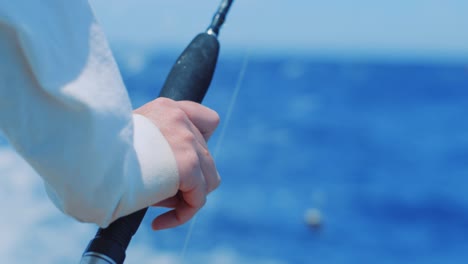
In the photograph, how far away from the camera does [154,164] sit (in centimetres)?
56

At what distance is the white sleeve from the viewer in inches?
19.9

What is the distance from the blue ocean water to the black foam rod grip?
6.77 feet

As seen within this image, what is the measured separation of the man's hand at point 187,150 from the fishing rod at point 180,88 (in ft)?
0.11

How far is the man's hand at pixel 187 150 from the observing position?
0.58m

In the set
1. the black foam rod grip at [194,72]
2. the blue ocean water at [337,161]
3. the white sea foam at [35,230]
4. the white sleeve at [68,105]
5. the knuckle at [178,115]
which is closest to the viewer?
the white sleeve at [68,105]

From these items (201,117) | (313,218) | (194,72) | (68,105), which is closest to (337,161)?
(313,218)

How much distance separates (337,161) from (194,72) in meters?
3.00

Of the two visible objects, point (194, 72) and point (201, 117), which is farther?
point (194, 72)

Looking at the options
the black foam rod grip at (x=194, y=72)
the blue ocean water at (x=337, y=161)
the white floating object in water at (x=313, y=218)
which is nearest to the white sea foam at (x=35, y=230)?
the blue ocean water at (x=337, y=161)

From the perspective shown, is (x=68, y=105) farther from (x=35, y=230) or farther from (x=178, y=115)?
(x=35, y=230)

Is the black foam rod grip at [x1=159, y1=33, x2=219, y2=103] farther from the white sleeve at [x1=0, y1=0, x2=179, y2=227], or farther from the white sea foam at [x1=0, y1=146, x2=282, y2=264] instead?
the white sea foam at [x1=0, y1=146, x2=282, y2=264]

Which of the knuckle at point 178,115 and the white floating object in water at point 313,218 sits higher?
the knuckle at point 178,115

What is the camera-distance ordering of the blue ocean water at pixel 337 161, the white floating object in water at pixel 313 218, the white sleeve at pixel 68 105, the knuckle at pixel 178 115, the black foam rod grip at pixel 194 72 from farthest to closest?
1. the white floating object in water at pixel 313 218
2. the blue ocean water at pixel 337 161
3. the black foam rod grip at pixel 194 72
4. the knuckle at pixel 178 115
5. the white sleeve at pixel 68 105

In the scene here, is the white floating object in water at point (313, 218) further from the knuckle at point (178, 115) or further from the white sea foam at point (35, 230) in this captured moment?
the knuckle at point (178, 115)
